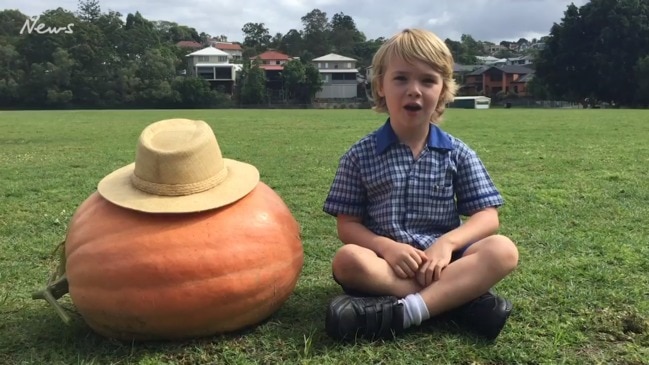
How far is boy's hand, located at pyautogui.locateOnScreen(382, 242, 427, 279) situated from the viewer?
9.14 ft

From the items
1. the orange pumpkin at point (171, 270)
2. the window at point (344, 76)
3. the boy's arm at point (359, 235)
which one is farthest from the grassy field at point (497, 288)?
the window at point (344, 76)

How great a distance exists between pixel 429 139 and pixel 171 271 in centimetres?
141

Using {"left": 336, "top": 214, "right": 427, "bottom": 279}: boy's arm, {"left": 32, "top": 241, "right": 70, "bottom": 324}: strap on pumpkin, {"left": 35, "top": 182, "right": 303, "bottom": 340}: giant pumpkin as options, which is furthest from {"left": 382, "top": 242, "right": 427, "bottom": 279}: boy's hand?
{"left": 32, "top": 241, "right": 70, "bottom": 324}: strap on pumpkin

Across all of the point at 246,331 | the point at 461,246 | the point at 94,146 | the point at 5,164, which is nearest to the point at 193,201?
the point at 246,331

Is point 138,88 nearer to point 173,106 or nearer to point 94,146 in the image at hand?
point 173,106

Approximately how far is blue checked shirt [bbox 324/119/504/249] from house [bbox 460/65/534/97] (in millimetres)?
93195

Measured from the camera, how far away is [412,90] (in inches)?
118

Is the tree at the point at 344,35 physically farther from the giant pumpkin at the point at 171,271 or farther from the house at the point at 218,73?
the giant pumpkin at the point at 171,271

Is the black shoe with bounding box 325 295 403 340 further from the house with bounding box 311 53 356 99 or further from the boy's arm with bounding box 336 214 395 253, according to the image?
the house with bounding box 311 53 356 99

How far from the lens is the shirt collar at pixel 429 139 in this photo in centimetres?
311

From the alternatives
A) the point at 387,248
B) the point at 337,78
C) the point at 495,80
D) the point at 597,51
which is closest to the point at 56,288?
the point at 387,248

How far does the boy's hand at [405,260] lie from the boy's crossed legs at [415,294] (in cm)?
3

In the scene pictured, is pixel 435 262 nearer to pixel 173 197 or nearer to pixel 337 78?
pixel 173 197

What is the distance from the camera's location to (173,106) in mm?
73000
